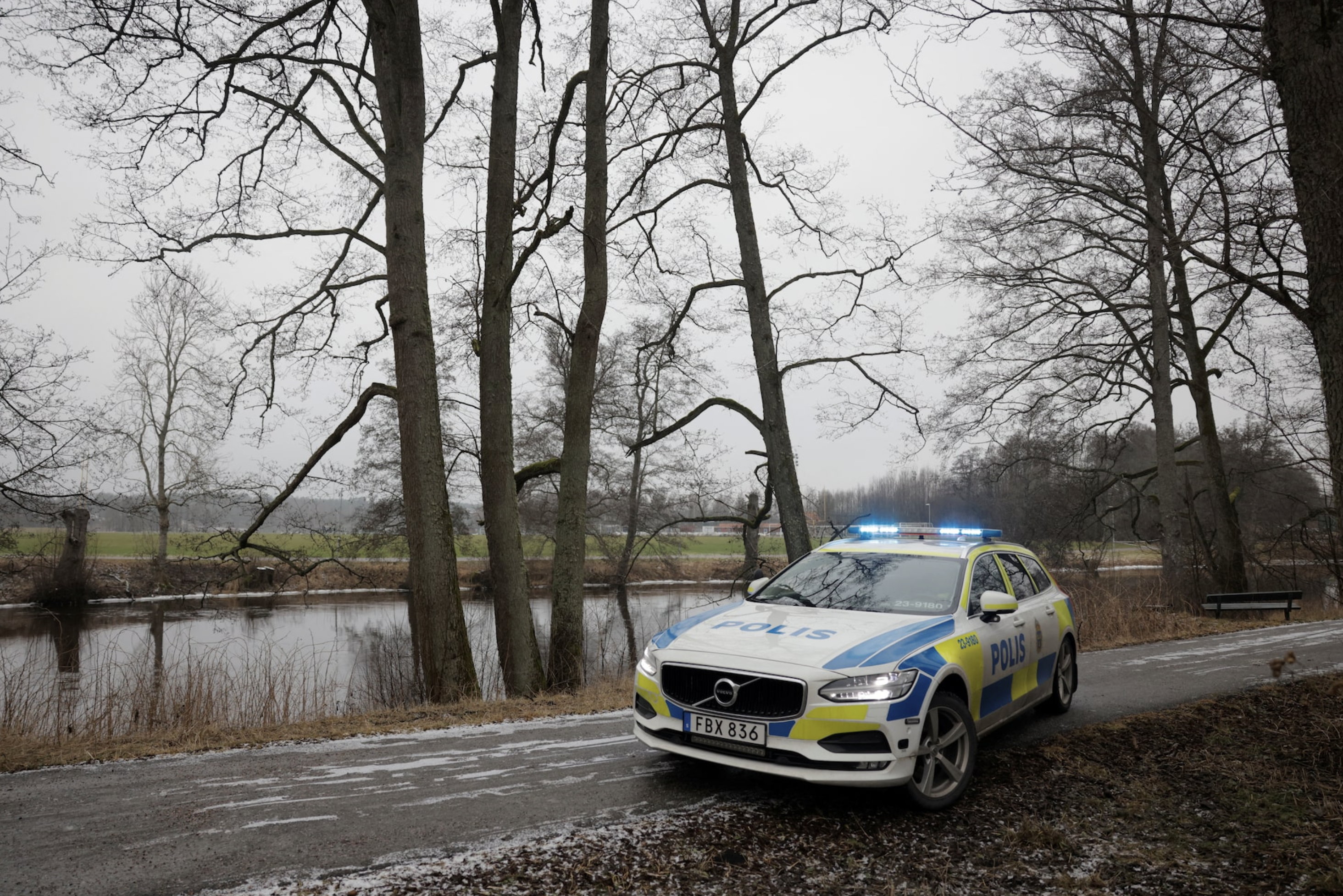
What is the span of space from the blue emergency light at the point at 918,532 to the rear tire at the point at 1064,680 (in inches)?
50.7

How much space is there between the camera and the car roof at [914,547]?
6.45m

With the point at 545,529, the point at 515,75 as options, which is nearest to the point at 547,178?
the point at 515,75

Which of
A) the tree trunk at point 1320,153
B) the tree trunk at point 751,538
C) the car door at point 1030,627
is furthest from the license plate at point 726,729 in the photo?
the tree trunk at point 751,538

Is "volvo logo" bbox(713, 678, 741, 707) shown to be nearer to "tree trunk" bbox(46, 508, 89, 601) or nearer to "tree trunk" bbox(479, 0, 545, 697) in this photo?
"tree trunk" bbox(479, 0, 545, 697)

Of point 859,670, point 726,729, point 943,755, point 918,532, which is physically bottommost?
point 943,755

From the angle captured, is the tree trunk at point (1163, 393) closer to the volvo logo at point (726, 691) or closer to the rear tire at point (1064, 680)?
the rear tire at point (1064, 680)

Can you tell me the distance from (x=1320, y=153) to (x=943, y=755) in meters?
4.92

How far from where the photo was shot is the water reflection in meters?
10.8

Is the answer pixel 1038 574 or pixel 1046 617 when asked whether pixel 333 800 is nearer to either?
pixel 1046 617

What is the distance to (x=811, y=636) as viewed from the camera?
5309 millimetres

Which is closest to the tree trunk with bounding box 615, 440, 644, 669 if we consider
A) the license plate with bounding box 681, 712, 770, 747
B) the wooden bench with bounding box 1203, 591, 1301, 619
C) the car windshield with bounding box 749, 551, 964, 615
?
the wooden bench with bounding box 1203, 591, 1301, 619

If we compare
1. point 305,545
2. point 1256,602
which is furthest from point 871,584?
point 1256,602

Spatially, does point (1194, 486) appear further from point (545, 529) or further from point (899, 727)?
point (899, 727)

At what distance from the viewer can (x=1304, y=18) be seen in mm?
5879
